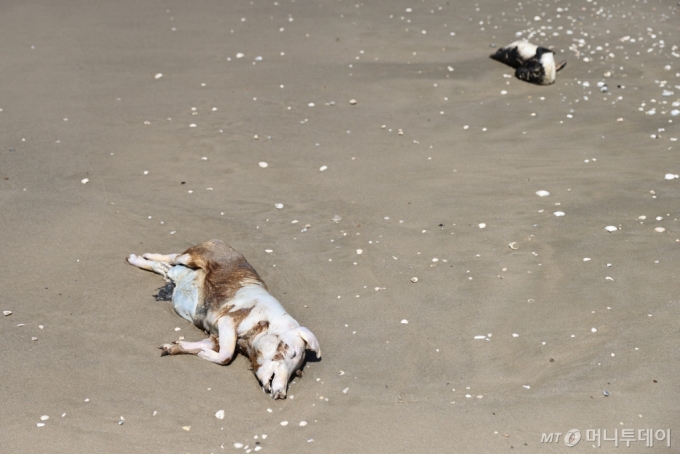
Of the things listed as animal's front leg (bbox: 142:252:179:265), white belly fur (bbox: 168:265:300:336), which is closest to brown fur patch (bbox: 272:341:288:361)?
white belly fur (bbox: 168:265:300:336)

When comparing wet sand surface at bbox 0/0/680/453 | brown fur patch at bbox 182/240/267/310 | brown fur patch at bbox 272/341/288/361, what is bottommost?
wet sand surface at bbox 0/0/680/453

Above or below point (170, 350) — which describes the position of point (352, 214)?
below

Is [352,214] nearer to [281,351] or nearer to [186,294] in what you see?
[186,294]

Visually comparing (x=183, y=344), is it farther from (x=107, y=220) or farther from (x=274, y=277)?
(x=107, y=220)

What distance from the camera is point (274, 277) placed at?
5.90 meters

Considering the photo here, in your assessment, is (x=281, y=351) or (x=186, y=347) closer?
(x=281, y=351)

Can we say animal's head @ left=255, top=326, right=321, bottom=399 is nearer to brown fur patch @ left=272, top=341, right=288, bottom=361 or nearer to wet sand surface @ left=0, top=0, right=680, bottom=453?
brown fur patch @ left=272, top=341, right=288, bottom=361

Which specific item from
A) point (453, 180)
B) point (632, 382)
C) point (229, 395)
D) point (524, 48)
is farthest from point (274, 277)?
point (524, 48)

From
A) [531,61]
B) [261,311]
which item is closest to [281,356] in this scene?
[261,311]

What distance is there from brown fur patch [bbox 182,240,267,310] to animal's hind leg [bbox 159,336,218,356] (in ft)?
0.96

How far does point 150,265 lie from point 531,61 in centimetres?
543

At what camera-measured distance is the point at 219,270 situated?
551 centimetres

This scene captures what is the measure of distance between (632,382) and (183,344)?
3064mm

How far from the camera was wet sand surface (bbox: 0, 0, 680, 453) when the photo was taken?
185 inches
